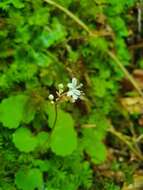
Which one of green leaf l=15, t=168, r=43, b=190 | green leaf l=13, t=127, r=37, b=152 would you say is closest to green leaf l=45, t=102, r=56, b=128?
green leaf l=13, t=127, r=37, b=152

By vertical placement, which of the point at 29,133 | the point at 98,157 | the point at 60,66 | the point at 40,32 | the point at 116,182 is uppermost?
the point at 40,32

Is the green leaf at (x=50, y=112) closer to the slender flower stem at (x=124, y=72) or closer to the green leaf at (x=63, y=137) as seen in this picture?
the green leaf at (x=63, y=137)

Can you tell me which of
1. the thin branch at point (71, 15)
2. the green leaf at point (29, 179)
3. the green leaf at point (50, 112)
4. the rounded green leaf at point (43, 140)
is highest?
the thin branch at point (71, 15)

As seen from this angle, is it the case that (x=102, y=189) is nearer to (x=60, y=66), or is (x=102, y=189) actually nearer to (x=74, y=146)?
(x=74, y=146)

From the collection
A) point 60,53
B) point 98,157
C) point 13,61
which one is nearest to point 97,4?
point 60,53

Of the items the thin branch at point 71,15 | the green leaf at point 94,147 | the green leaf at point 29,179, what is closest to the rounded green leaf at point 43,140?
the green leaf at point 29,179

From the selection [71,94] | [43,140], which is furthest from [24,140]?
[71,94]

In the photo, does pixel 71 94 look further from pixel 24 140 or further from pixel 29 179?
pixel 29 179
